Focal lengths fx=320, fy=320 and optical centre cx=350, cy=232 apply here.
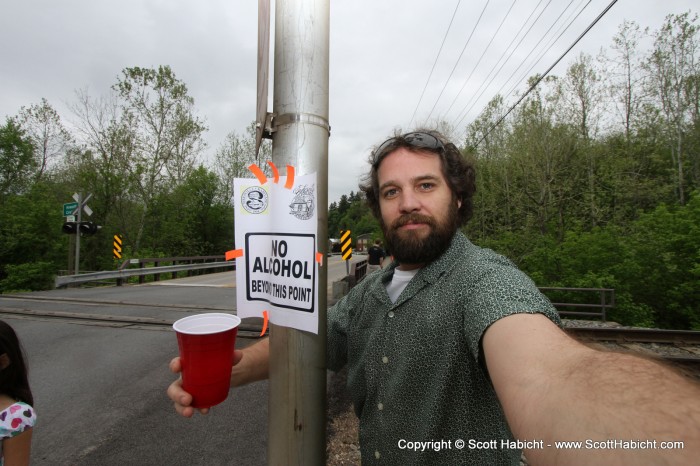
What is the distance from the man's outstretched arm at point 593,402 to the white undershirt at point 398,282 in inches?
27.5

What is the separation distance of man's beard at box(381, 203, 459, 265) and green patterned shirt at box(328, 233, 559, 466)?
0.06 m

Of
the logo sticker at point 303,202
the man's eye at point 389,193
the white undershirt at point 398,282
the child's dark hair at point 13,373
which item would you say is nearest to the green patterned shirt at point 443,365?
the white undershirt at point 398,282

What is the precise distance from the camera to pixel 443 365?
117 cm

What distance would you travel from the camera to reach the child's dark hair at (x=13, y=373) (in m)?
1.98

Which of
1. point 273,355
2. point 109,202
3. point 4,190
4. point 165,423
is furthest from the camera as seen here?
point 4,190

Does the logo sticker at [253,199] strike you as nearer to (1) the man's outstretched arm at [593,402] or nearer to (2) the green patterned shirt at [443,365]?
(2) the green patterned shirt at [443,365]

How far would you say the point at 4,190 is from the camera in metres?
23.8

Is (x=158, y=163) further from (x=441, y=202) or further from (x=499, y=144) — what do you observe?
(x=441, y=202)

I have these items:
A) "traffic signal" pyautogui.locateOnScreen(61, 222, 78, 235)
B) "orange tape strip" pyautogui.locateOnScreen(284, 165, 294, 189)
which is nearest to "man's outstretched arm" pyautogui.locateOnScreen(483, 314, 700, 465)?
"orange tape strip" pyautogui.locateOnScreen(284, 165, 294, 189)

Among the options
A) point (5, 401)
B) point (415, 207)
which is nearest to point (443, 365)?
point (415, 207)

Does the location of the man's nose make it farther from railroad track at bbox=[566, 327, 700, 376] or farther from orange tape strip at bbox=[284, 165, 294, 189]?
railroad track at bbox=[566, 327, 700, 376]

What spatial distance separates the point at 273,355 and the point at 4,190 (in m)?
34.2

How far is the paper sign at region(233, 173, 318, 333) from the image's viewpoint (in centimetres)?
118

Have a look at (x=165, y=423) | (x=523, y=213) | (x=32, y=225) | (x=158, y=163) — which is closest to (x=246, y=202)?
(x=165, y=423)
